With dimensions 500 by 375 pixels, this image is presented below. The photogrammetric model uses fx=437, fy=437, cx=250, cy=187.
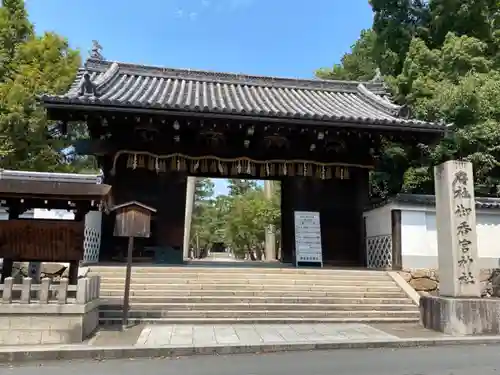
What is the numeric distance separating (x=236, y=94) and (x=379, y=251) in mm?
7204

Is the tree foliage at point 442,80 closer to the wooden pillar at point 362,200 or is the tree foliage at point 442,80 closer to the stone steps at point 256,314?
the wooden pillar at point 362,200

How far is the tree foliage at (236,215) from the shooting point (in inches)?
1292

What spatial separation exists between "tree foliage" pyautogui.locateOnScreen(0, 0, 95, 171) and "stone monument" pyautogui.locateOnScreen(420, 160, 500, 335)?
42.5ft

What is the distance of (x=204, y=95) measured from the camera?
14680 mm

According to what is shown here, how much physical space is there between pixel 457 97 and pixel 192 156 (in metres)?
9.29

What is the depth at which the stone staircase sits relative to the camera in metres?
9.06

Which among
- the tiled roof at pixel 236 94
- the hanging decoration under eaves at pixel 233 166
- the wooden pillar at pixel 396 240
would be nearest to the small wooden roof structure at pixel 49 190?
the tiled roof at pixel 236 94

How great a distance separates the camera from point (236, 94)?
609 inches

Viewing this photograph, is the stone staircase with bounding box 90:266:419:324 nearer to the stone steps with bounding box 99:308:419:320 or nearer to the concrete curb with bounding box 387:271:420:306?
the stone steps with bounding box 99:308:419:320

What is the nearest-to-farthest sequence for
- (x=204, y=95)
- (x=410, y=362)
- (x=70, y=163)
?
(x=410, y=362)
(x=204, y=95)
(x=70, y=163)

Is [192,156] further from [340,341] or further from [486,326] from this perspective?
[486,326]

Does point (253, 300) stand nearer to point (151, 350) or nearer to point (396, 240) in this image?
point (151, 350)

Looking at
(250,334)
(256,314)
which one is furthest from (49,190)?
(256,314)

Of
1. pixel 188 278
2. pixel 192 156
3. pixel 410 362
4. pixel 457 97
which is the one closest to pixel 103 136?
pixel 192 156
